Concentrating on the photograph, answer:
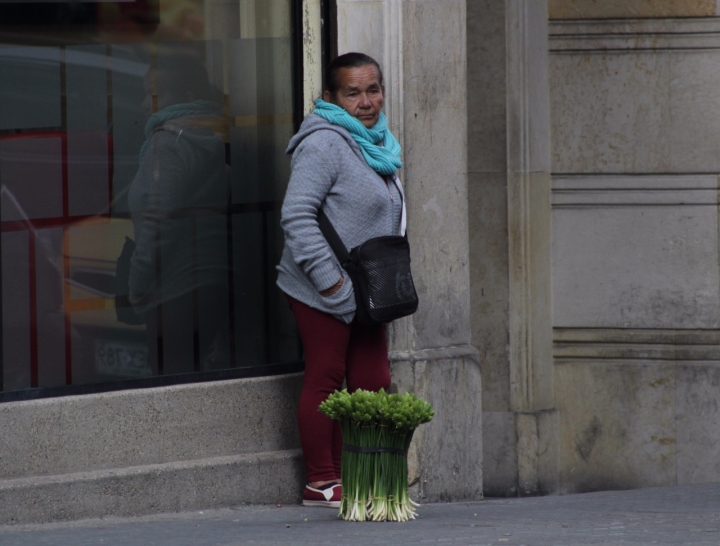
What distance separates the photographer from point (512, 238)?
679 centimetres

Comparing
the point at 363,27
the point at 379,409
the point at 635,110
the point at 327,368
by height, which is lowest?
the point at 379,409

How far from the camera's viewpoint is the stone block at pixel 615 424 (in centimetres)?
691

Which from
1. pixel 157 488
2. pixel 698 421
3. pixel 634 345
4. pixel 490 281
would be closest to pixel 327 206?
pixel 157 488

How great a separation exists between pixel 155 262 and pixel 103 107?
2.29ft

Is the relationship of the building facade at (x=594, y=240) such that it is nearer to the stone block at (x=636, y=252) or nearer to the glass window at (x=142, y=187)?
the stone block at (x=636, y=252)

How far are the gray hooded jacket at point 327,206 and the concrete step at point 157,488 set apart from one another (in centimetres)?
81

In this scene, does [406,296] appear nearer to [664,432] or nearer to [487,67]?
[487,67]

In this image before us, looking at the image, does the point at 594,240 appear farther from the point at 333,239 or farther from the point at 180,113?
the point at 180,113

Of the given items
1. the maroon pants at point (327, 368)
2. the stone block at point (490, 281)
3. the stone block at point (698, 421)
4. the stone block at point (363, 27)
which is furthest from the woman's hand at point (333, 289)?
the stone block at point (698, 421)

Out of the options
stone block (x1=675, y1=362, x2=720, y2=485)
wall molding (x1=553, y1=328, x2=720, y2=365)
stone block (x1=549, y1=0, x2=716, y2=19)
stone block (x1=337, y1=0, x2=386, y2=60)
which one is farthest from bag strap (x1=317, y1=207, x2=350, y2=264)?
stone block (x1=675, y1=362, x2=720, y2=485)

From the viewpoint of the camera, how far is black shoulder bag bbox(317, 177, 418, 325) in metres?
5.07

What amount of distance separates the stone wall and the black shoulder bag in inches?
80.0

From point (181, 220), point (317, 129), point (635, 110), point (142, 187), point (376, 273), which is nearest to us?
point (376, 273)

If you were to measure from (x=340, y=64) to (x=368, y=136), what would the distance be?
0.32 meters
